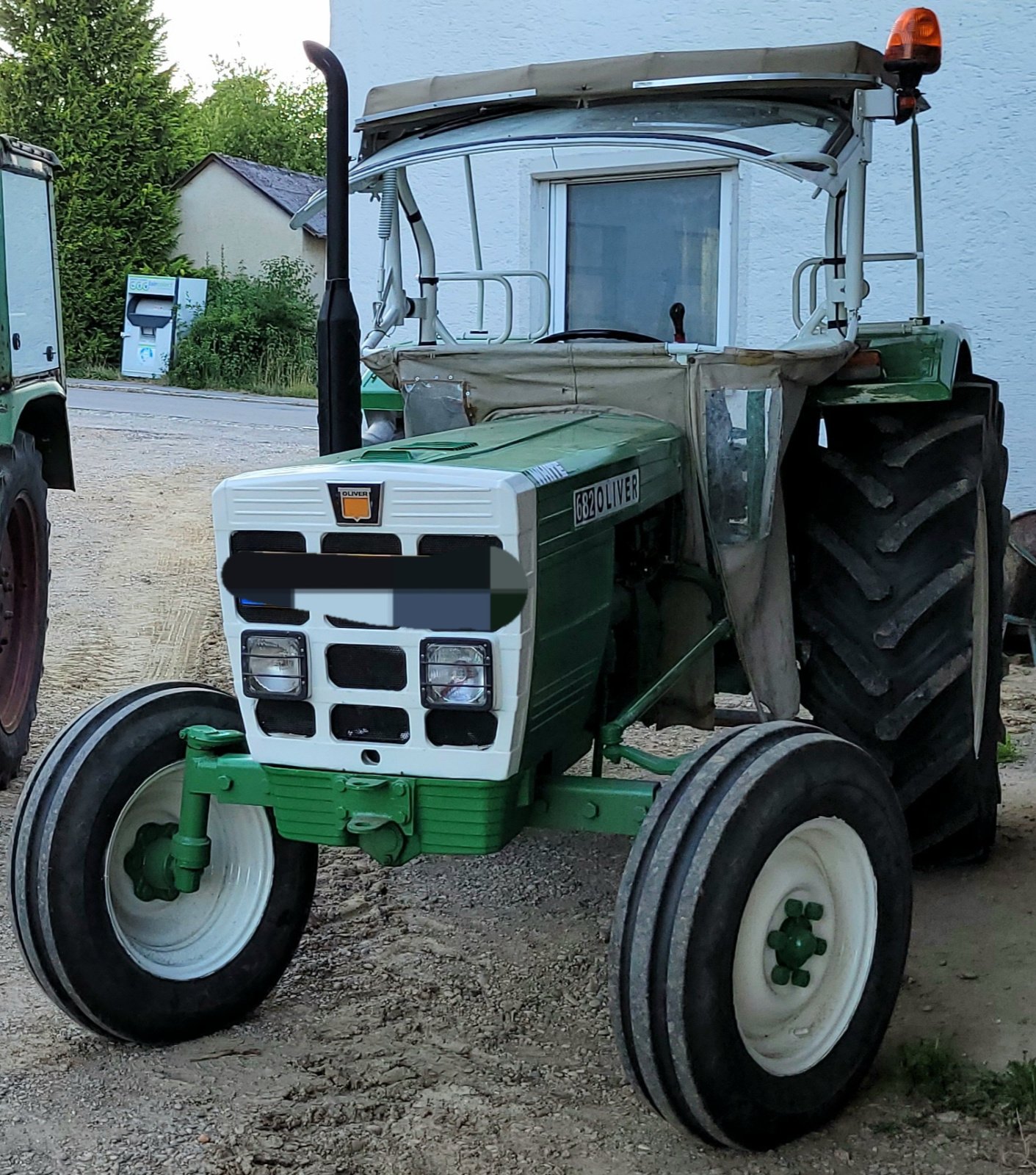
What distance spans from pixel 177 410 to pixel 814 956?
1559cm

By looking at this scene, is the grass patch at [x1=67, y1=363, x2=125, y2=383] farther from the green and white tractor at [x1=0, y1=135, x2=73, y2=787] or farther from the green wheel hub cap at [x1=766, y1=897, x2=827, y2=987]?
the green wheel hub cap at [x1=766, y1=897, x2=827, y2=987]

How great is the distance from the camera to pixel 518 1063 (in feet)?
10.6

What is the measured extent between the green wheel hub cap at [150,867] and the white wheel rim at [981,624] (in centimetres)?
221

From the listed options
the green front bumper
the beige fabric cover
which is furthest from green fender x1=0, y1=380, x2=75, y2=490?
the green front bumper

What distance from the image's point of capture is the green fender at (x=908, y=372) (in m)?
3.91

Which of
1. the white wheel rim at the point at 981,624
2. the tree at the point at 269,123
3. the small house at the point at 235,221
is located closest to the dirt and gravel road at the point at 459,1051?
the white wheel rim at the point at 981,624

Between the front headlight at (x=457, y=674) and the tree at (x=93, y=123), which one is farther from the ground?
the tree at (x=93, y=123)

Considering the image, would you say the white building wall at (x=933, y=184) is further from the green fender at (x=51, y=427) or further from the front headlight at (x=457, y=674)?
the front headlight at (x=457, y=674)

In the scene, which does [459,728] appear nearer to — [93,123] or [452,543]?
[452,543]

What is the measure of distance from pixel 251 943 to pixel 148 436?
37.1 ft

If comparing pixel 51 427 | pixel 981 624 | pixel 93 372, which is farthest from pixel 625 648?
pixel 93 372

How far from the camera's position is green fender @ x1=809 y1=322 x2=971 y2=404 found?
154 inches

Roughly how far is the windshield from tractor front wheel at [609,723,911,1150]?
4.81 feet

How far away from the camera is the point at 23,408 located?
5.46m
